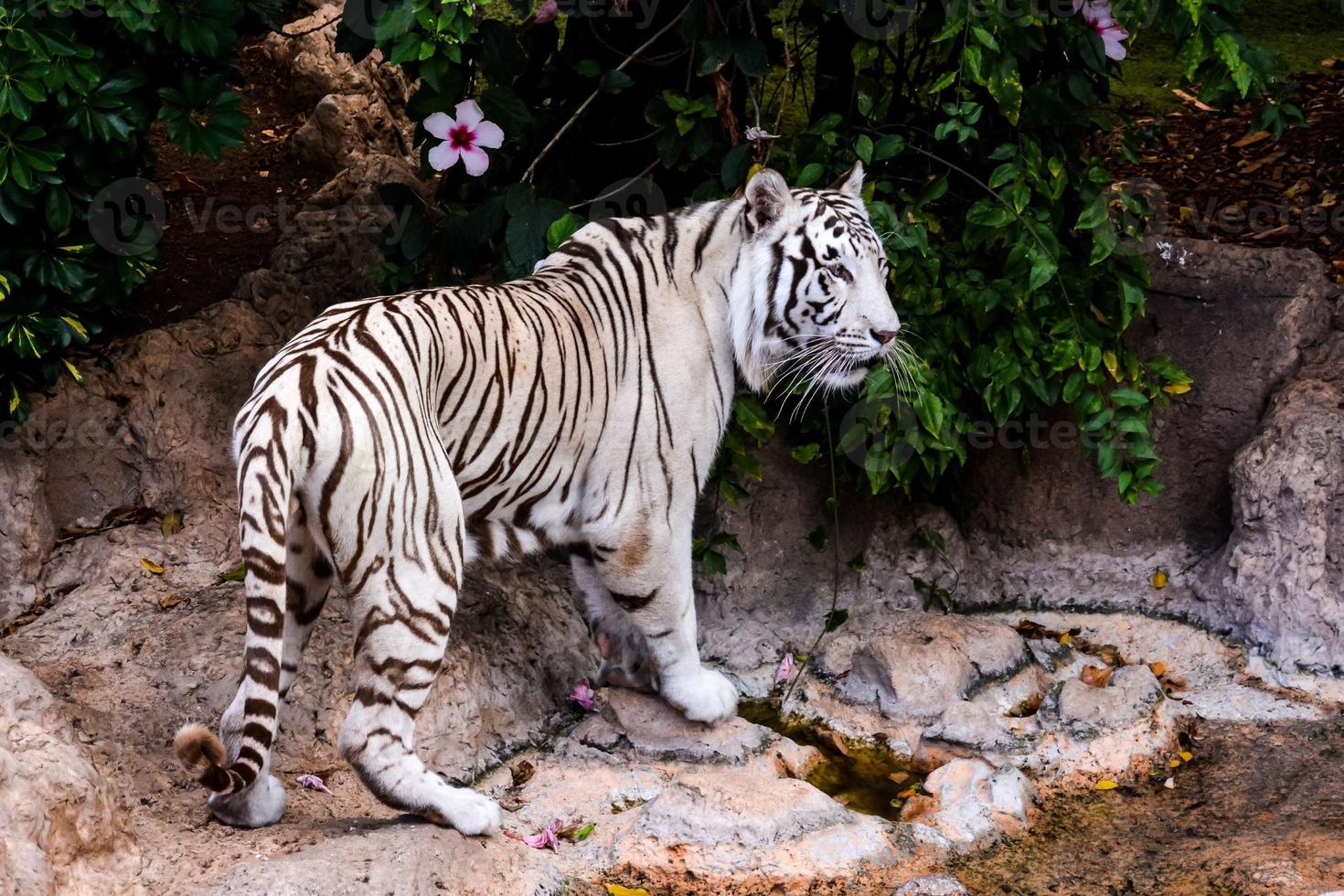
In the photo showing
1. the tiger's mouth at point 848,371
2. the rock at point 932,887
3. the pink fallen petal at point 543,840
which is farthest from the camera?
the tiger's mouth at point 848,371

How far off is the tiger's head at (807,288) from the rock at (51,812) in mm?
2148

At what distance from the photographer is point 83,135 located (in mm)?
4359

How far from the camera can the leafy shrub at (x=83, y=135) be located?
4.15m

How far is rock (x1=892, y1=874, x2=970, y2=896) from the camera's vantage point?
11.6ft

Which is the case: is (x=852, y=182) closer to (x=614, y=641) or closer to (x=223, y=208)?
(x=614, y=641)

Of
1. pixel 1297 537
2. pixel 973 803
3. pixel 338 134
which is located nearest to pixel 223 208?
pixel 338 134

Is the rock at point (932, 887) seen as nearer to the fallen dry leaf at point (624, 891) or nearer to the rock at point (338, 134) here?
the fallen dry leaf at point (624, 891)

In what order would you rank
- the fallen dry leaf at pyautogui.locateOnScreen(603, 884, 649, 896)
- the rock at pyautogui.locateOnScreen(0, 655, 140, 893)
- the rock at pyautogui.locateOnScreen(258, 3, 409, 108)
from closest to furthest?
the rock at pyautogui.locateOnScreen(0, 655, 140, 893)
the fallen dry leaf at pyautogui.locateOnScreen(603, 884, 649, 896)
the rock at pyautogui.locateOnScreen(258, 3, 409, 108)

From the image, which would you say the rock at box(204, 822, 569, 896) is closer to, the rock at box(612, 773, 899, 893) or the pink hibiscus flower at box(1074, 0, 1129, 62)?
the rock at box(612, 773, 899, 893)

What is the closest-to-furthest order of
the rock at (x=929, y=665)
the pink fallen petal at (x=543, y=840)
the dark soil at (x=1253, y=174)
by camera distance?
the pink fallen petal at (x=543, y=840) → the rock at (x=929, y=665) → the dark soil at (x=1253, y=174)

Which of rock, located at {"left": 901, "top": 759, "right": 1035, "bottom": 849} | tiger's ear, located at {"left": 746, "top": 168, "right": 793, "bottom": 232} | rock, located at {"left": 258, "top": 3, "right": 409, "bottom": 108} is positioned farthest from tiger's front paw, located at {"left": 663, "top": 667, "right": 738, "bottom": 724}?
rock, located at {"left": 258, "top": 3, "right": 409, "bottom": 108}

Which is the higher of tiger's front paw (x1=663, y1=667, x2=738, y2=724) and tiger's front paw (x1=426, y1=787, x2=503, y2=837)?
tiger's front paw (x1=663, y1=667, x2=738, y2=724)

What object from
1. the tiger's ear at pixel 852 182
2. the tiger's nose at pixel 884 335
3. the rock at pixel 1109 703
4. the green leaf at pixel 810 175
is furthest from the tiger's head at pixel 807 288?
the rock at pixel 1109 703

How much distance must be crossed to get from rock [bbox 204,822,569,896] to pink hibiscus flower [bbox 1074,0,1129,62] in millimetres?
3185
